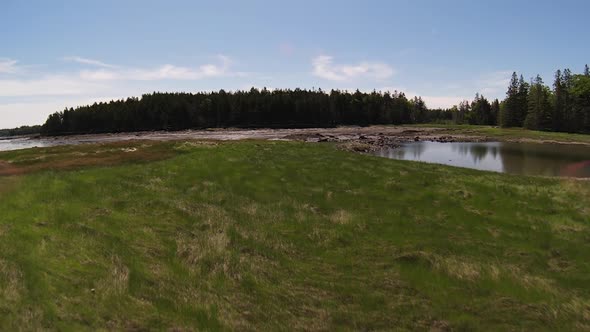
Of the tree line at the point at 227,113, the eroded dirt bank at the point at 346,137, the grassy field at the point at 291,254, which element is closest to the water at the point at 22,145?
the eroded dirt bank at the point at 346,137

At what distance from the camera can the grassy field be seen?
10.9 meters

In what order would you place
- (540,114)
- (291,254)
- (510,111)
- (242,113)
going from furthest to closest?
(242,113) < (510,111) < (540,114) < (291,254)

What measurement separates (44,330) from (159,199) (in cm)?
1472

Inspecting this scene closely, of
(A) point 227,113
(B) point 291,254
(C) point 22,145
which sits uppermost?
(A) point 227,113

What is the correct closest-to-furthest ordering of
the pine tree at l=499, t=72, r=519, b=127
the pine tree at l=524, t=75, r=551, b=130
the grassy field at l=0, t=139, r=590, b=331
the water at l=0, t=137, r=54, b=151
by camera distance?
1. the grassy field at l=0, t=139, r=590, b=331
2. the water at l=0, t=137, r=54, b=151
3. the pine tree at l=524, t=75, r=551, b=130
4. the pine tree at l=499, t=72, r=519, b=127

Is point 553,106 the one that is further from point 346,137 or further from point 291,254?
point 291,254

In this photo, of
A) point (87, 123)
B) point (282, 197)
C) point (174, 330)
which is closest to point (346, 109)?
point (87, 123)

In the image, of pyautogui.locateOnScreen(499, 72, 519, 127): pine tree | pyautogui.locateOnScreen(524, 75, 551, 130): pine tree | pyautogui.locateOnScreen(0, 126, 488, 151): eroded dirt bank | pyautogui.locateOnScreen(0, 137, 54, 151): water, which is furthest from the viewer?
pyautogui.locateOnScreen(499, 72, 519, 127): pine tree

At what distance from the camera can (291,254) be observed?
1616 centimetres

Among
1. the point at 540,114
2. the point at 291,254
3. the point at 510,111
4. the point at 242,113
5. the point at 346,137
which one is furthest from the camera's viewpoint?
the point at 242,113

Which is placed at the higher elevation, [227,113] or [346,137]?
[227,113]

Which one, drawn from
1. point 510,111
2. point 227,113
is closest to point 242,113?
point 227,113

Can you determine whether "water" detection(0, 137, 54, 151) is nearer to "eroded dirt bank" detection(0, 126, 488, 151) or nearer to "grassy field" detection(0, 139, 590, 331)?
"eroded dirt bank" detection(0, 126, 488, 151)

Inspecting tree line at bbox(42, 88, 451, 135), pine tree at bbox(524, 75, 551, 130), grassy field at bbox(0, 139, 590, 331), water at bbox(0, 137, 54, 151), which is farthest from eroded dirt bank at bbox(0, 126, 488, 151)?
grassy field at bbox(0, 139, 590, 331)
